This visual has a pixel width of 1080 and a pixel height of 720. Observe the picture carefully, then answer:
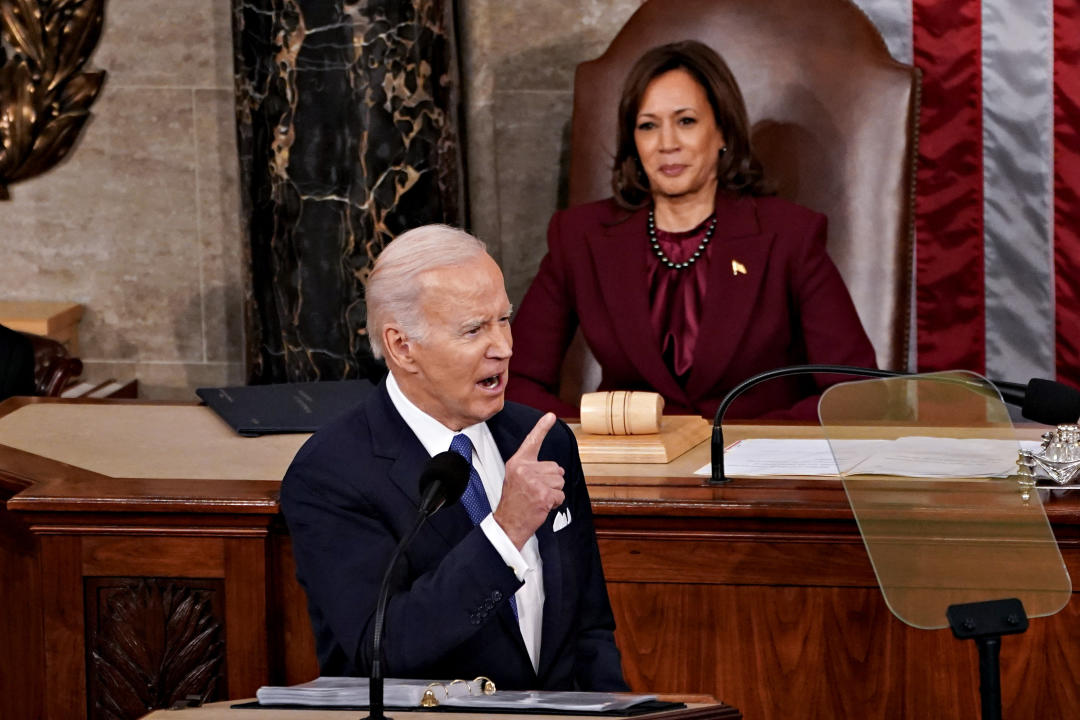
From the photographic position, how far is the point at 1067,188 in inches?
192

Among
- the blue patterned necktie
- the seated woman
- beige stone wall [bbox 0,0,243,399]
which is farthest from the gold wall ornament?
the blue patterned necktie

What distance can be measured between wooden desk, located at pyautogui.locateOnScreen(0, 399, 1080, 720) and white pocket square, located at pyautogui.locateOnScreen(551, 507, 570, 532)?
1.21ft

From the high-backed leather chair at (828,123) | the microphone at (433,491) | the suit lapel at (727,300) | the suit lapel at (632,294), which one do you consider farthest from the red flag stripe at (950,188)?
the microphone at (433,491)

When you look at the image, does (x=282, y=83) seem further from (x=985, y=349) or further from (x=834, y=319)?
(x=985, y=349)

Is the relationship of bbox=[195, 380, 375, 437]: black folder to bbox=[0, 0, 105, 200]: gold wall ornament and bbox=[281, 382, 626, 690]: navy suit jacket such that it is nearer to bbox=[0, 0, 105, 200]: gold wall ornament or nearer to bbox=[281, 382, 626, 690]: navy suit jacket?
bbox=[281, 382, 626, 690]: navy suit jacket

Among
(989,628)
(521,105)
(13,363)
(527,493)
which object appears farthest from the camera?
(521,105)

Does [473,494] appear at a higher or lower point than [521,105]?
lower

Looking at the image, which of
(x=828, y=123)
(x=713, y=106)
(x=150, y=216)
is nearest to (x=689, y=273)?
(x=713, y=106)

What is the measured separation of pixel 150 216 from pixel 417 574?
3.72 meters

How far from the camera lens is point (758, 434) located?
314 centimetres

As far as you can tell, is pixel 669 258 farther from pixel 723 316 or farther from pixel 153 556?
pixel 153 556

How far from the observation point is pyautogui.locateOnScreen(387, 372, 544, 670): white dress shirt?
220 centimetres

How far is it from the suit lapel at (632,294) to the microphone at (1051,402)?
5.86 ft

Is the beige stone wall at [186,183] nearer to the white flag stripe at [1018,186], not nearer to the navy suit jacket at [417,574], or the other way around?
the white flag stripe at [1018,186]
